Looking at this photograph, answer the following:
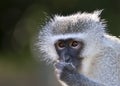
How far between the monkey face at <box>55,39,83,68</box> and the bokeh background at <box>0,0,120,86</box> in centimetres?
738

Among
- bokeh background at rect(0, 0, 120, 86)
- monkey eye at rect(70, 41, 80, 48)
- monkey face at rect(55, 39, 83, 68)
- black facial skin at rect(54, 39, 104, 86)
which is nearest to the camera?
black facial skin at rect(54, 39, 104, 86)

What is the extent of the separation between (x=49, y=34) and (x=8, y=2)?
10334 millimetres

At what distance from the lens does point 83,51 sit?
8.16 m

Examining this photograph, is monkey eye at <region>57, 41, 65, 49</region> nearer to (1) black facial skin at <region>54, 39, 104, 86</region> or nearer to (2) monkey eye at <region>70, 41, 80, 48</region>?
(1) black facial skin at <region>54, 39, 104, 86</region>

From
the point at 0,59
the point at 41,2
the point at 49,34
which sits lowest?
the point at 49,34

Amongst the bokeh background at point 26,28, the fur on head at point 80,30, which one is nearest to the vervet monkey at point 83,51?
the fur on head at point 80,30

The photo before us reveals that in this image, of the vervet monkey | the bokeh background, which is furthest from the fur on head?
the bokeh background

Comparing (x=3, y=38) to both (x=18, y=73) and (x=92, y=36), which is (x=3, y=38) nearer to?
(x=18, y=73)

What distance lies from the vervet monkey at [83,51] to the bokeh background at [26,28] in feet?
23.9

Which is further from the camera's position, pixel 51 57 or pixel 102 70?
pixel 51 57

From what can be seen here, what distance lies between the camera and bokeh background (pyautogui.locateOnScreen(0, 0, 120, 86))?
1655cm

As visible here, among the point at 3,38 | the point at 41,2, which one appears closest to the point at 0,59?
the point at 3,38

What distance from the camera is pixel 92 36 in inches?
321

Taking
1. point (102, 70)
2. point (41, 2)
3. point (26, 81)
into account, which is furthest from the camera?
point (41, 2)
